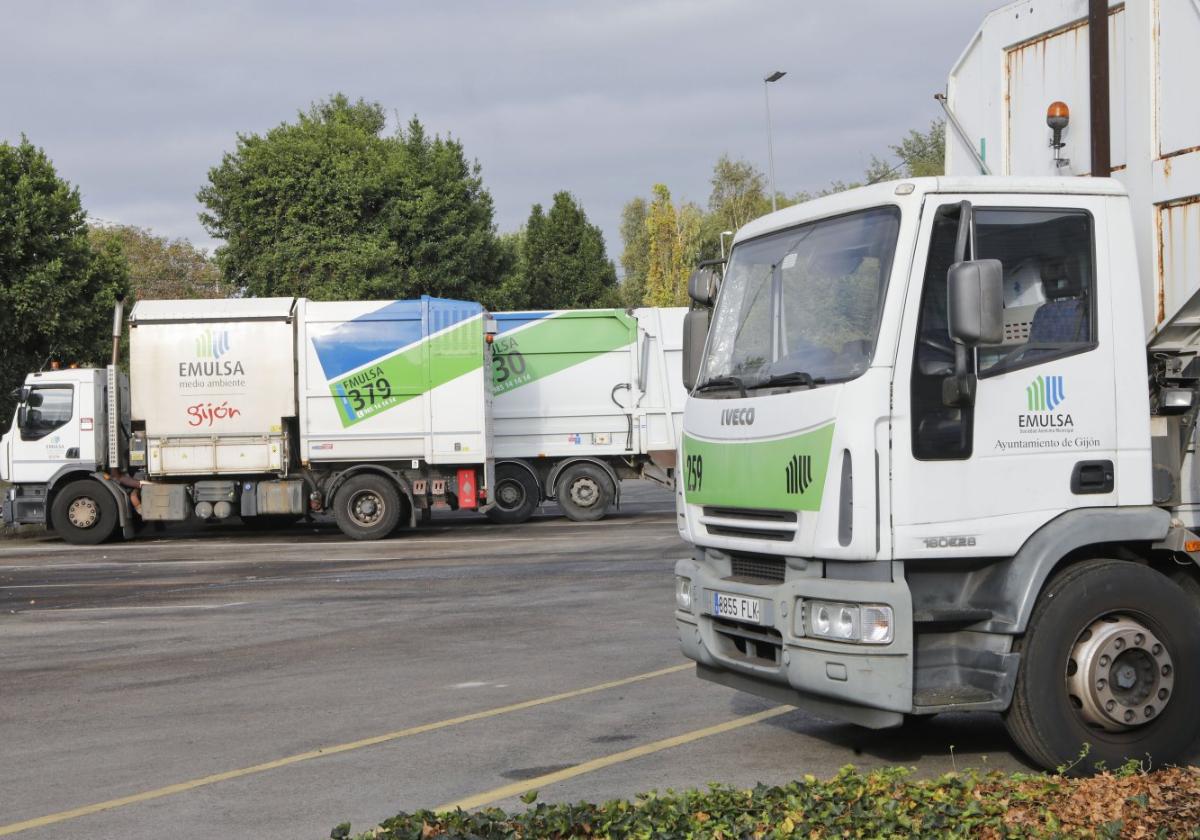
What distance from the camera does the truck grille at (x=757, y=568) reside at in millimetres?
6660

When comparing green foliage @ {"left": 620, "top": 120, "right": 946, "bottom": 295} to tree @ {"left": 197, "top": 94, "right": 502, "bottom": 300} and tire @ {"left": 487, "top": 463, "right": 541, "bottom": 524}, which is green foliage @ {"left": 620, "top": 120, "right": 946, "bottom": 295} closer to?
tree @ {"left": 197, "top": 94, "right": 502, "bottom": 300}

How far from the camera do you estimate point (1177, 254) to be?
6.62 metres

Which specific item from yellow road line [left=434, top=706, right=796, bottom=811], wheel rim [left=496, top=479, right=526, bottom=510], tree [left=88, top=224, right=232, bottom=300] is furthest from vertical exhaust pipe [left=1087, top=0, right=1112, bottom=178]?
tree [left=88, top=224, right=232, bottom=300]

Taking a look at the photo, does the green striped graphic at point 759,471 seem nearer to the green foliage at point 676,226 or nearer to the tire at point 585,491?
the tire at point 585,491

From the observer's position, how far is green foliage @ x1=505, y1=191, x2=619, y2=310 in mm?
58062

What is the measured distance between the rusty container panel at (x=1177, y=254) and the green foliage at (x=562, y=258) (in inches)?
2018

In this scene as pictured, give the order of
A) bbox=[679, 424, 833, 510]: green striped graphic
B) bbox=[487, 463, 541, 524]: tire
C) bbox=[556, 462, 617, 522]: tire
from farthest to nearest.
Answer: bbox=[487, 463, 541, 524]: tire
bbox=[556, 462, 617, 522]: tire
bbox=[679, 424, 833, 510]: green striped graphic

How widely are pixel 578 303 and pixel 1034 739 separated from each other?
170 ft

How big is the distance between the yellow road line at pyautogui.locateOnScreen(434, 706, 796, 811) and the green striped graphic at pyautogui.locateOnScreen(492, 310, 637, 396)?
16.1 meters

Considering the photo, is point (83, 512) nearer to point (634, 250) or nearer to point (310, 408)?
point (310, 408)

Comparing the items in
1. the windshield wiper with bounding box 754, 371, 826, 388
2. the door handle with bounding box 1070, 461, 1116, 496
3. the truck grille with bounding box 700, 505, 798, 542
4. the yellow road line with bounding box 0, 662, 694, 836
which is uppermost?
the windshield wiper with bounding box 754, 371, 826, 388

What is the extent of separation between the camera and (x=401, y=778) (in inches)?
263

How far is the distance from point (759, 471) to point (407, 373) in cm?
1544

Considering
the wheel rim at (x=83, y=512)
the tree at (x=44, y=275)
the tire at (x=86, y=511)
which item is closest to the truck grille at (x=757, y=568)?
the tire at (x=86, y=511)
